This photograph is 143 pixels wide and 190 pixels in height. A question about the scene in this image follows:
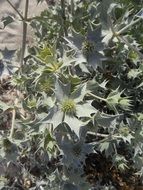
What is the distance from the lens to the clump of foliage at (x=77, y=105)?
Answer: 5.27 feet

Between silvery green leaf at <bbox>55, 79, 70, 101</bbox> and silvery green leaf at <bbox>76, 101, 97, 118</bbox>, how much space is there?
71 mm

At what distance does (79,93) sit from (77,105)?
0.06 m

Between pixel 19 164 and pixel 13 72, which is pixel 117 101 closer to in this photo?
pixel 13 72

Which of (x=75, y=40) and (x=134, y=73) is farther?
(x=134, y=73)

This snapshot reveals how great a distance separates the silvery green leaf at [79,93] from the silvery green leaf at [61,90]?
3 cm

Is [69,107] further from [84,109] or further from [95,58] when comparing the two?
[95,58]

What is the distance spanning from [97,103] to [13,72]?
45 centimetres

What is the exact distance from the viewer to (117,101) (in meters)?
1.71

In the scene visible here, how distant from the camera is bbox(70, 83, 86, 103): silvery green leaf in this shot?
5.09ft

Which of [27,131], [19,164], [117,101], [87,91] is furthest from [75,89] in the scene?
[19,164]

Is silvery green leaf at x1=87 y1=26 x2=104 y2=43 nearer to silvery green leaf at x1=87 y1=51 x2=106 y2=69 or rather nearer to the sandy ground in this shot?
silvery green leaf at x1=87 y1=51 x2=106 y2=69

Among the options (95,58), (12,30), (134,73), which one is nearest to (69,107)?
(95,58)

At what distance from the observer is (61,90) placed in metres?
1.54

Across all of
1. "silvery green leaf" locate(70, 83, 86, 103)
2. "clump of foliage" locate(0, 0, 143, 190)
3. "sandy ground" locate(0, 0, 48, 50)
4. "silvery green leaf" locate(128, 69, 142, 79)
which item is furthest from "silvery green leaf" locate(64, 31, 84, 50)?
"sandy ground" locate(0, 0, 48, 50)
